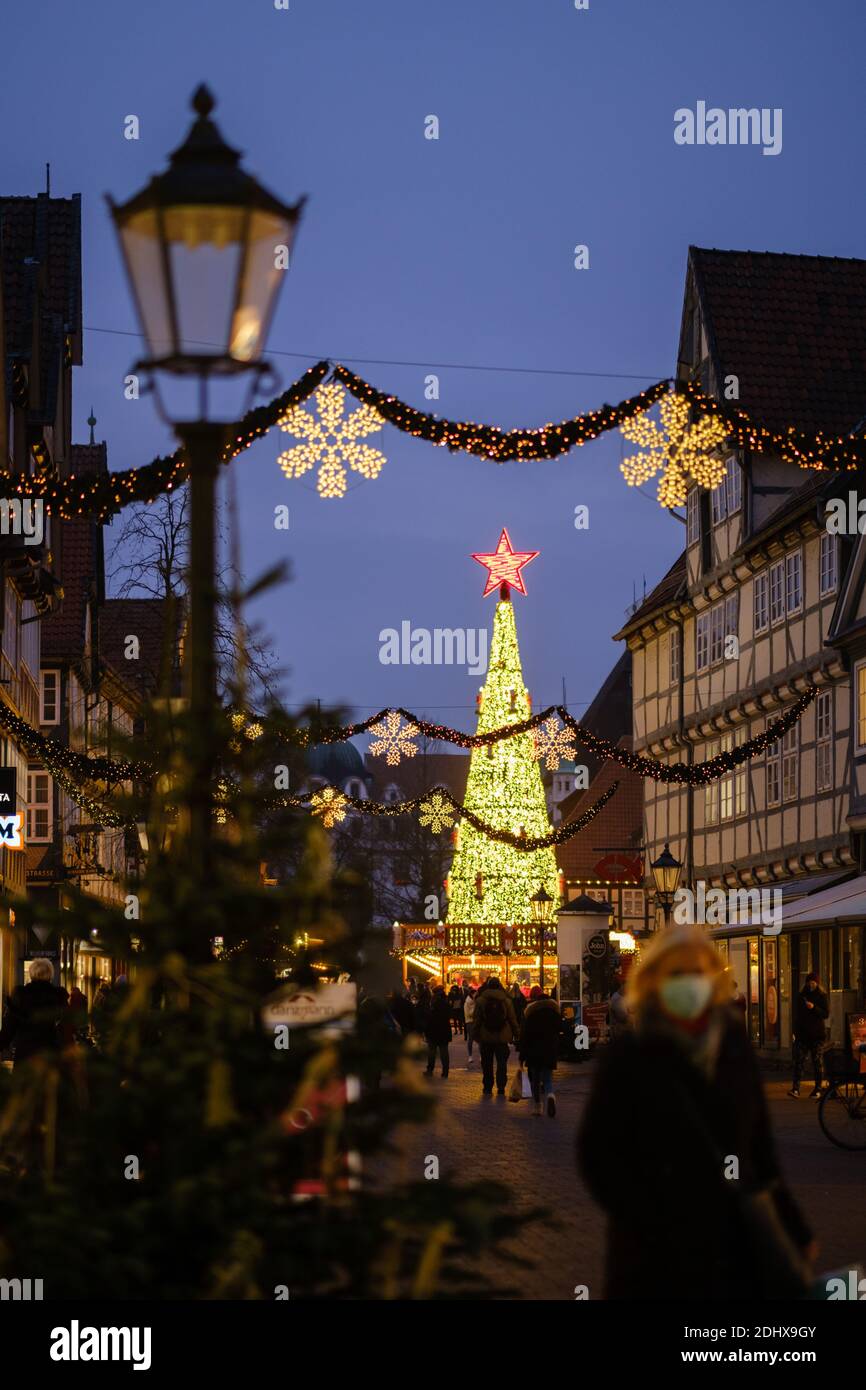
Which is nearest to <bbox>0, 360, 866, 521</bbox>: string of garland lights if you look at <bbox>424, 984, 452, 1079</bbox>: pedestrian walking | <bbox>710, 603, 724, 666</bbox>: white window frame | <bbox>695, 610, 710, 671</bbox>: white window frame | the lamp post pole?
the lamp post pole

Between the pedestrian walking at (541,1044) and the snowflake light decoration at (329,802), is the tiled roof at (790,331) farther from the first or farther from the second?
the pedestrian walking at (541,1044)

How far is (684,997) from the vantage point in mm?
5836

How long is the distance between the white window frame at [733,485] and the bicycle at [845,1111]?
24.8 m

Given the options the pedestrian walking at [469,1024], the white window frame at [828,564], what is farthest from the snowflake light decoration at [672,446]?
the pedestrian walking at [469,1024]

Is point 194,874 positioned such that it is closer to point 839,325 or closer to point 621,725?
point 839,325

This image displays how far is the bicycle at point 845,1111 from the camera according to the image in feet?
70.7

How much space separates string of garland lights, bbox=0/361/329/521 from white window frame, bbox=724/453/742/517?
2889cm

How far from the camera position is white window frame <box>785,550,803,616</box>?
41688 mm

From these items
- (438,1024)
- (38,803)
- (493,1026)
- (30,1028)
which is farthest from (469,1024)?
(30,1028)

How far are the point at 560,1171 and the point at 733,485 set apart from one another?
28616mm
